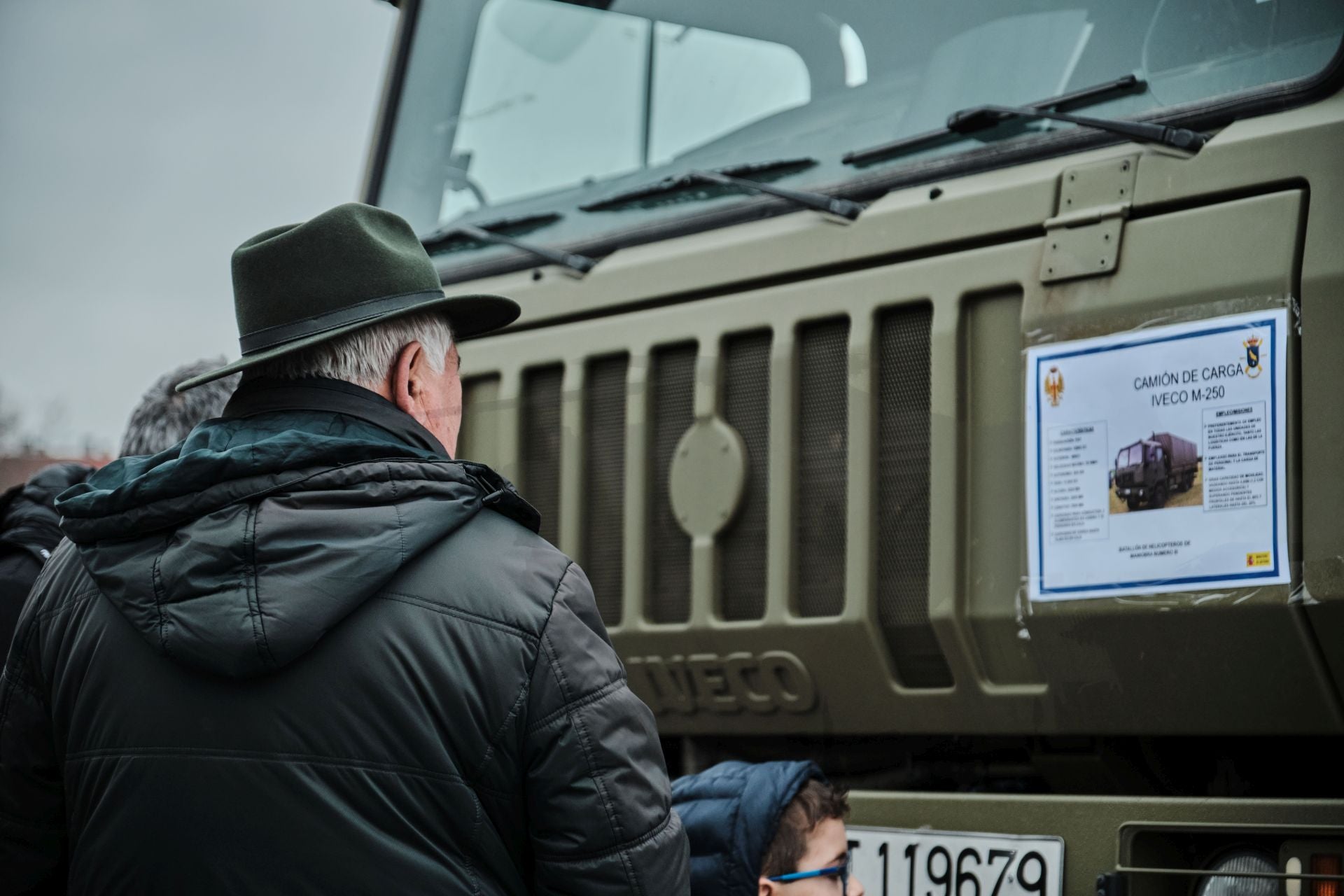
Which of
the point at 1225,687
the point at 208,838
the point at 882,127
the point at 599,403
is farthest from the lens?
the point at 599,403

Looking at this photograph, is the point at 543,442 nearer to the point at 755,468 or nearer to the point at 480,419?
the point at 480,419

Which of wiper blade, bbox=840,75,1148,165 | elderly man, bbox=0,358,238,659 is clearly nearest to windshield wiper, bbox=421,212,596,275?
wiper blade, bbox=840,75,1148,165

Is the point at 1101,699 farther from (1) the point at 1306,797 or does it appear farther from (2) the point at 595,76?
(2) the point at 595,76

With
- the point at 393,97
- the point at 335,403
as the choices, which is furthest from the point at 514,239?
the point at 335,403

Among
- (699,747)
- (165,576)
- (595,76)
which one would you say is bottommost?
(699,747)

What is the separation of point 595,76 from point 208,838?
2636mm

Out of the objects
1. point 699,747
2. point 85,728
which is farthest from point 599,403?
point 85,728

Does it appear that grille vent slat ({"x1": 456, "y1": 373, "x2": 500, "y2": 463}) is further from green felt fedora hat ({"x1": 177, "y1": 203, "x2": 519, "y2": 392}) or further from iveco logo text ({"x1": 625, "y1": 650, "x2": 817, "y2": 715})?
green felt fedora hat ({"x1": 177, "y1": 203, "x2": 519, "y2": 392})

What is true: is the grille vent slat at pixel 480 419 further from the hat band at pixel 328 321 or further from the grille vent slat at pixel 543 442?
the hat band at pixel 328 321

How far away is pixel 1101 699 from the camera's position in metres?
2.82

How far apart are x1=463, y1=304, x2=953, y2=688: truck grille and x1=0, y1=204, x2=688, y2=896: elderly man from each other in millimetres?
1340

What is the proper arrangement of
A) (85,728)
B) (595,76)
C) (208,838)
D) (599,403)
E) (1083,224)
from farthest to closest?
(595,76)
(599,403)
(1083,224)
(85,728)
(208,838)

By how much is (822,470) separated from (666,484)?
0.40 meters

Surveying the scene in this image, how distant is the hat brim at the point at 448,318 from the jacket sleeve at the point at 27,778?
1.31ft
